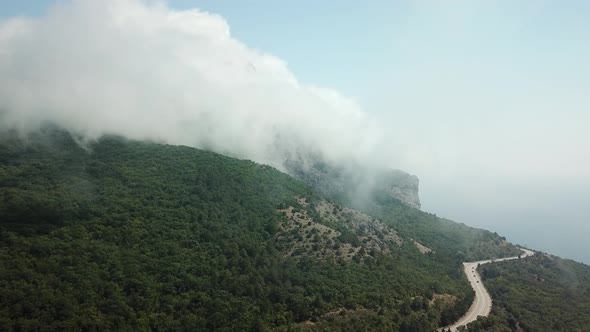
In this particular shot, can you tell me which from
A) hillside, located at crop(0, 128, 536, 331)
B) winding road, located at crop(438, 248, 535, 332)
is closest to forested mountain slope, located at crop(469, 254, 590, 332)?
winding road, located at crop(438, 248, 535, 332)

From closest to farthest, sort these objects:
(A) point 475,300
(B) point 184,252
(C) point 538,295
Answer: (B) point 184,252 → (C) point 538,295 → (A) point 475,300

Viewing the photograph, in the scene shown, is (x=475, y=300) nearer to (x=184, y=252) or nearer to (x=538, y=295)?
(x=538, y=295)

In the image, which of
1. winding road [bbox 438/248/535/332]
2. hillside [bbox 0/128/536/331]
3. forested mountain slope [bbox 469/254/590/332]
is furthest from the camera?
winding road [bbox 438/248/535/332]

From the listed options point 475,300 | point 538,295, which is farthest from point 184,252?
point 538,295

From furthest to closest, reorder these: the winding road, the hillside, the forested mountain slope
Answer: the winding road → the forested mountain slope → the hillside

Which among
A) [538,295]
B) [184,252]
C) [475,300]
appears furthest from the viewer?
[475,300]

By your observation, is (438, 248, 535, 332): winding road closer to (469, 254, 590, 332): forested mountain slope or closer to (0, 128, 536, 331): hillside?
(469, 254, 590, 332): forested mountain slope

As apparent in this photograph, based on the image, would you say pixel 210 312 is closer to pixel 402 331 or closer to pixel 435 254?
pixel 402 331

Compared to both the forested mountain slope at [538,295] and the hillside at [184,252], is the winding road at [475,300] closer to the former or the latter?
the forested mountain slope at [538,295]

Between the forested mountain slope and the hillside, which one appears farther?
the forested mountain slope

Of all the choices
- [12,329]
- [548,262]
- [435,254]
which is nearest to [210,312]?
[12,329]
